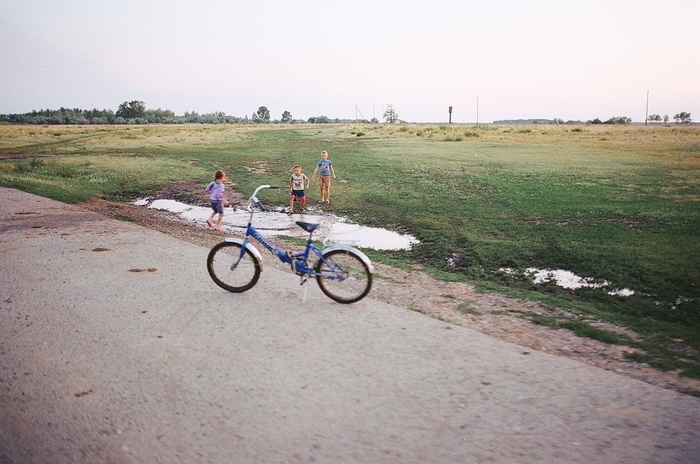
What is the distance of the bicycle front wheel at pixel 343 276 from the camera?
20.4 ft

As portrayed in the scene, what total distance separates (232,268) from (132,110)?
147 meters

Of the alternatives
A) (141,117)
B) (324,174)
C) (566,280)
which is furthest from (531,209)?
(141,117)

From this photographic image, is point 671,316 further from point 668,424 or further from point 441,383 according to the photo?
point 441,383

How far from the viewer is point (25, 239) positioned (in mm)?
9656

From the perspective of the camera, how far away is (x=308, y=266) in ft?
21.5

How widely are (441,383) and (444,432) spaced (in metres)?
0.73

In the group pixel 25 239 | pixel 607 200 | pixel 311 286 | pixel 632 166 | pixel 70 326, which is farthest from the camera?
pixel 632 166

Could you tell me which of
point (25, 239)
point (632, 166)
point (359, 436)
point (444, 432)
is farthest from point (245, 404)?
point (632, 166)

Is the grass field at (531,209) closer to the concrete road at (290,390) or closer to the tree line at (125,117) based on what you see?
A: the concrete road at (290,390)

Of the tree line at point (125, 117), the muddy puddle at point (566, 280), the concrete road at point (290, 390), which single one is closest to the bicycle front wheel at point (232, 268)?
the concrete road at point (290, 390)

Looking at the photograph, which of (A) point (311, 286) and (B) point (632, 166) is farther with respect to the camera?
(B) point (632, 166)

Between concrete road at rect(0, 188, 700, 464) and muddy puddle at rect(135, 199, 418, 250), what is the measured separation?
4118 mm

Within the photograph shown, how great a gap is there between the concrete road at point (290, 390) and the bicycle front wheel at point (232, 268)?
6.5 inches

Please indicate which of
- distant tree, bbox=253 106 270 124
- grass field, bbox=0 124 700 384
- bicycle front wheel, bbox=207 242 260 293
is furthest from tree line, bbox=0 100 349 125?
bicycle front wheel, bbox=207 242 260 293
